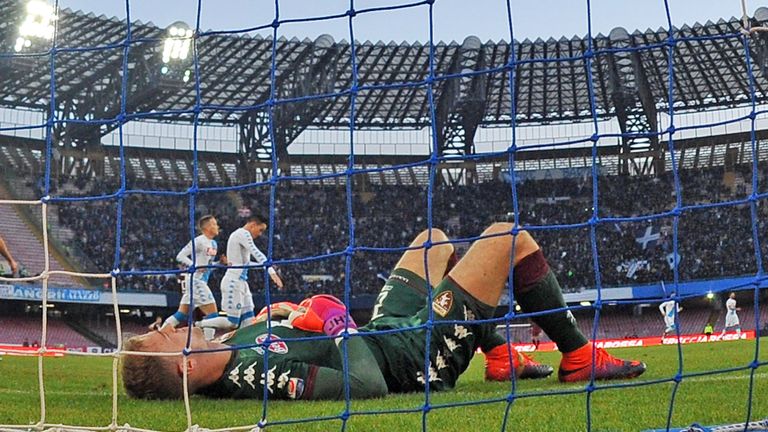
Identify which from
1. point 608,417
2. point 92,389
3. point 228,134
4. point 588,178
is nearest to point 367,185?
point 228,134

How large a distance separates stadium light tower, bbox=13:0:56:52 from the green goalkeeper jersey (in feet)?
80.7

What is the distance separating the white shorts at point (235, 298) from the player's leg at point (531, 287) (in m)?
4.96

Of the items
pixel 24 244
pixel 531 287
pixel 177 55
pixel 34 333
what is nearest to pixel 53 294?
pixel 34 333

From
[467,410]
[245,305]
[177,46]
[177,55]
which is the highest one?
[177,46]

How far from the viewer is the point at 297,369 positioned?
14.9 ft

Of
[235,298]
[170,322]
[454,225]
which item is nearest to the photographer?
[170,322]

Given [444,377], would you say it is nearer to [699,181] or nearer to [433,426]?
[433,426]

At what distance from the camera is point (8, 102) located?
33.2 m

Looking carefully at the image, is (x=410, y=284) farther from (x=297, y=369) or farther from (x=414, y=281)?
(x=297, y=369)

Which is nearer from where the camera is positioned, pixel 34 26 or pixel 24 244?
pixel 34 26

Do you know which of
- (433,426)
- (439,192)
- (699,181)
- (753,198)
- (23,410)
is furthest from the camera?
(439,192)

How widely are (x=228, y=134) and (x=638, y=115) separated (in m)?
17.2

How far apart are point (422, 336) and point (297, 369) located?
0.77 meters

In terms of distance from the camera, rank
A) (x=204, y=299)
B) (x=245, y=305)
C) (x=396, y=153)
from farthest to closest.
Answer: (x=396, y=153)
(x=204, y=299)
(x=245, y=305)
